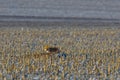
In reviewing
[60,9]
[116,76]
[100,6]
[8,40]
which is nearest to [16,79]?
[116,76]

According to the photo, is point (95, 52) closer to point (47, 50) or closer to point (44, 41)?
point (47, 50)

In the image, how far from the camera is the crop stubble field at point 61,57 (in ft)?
33.2

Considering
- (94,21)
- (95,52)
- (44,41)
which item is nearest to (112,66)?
(95,52)

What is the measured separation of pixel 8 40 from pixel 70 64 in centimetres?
518

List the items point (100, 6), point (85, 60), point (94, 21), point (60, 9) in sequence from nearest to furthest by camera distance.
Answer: point (85, 60) → point (94, 21) → point (60, 9) → point (100, 6)

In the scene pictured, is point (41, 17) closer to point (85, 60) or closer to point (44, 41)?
point (44, 41)

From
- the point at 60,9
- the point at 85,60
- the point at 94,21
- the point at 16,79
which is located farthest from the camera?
the point at 60,9

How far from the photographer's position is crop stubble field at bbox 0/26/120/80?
10109mm

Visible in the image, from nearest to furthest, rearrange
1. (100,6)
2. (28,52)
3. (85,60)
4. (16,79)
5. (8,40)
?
(16,79) < (85,60) < (28,52) < (8,40) < (100,6)

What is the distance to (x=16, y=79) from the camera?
9.58 metres

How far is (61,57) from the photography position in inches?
485

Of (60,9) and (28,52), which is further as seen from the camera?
(60,9)

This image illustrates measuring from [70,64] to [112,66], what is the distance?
112 cm

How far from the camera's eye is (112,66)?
11.1m
